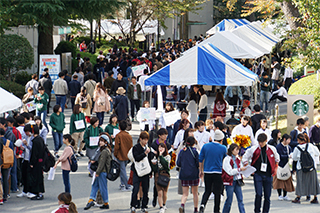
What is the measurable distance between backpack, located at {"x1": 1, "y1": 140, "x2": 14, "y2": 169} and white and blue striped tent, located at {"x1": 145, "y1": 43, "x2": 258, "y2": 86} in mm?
4793

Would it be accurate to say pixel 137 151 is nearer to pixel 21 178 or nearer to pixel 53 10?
pixel 21 178

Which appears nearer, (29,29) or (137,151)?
(137,151)

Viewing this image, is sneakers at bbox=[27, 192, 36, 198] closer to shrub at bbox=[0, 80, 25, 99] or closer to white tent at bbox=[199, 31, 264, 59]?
shrub at bbox=[0, 80, 25, 99]

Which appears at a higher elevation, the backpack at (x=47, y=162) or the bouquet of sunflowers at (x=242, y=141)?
the bouquet of sunflowers at (x=242, y=141)

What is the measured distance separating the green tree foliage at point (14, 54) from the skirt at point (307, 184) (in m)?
16.1

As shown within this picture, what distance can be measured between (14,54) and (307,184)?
16317 mm

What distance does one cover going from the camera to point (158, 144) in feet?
29.4

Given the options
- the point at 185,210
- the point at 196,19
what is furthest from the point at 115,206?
the point at 196,19

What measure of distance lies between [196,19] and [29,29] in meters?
46.6

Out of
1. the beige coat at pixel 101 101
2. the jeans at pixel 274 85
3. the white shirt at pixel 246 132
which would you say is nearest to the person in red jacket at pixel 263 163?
the white shirt at pixel 246 132

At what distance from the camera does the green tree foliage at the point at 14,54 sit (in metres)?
22.0

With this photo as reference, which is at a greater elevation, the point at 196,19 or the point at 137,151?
the point at 196,19

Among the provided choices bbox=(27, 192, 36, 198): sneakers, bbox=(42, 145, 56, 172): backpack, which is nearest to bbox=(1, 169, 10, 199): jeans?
bbox=(27, 192, 36, 198): sneakers

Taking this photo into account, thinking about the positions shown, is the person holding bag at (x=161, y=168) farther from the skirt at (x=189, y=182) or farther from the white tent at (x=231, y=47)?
the white tent at (x=231, y=47)
